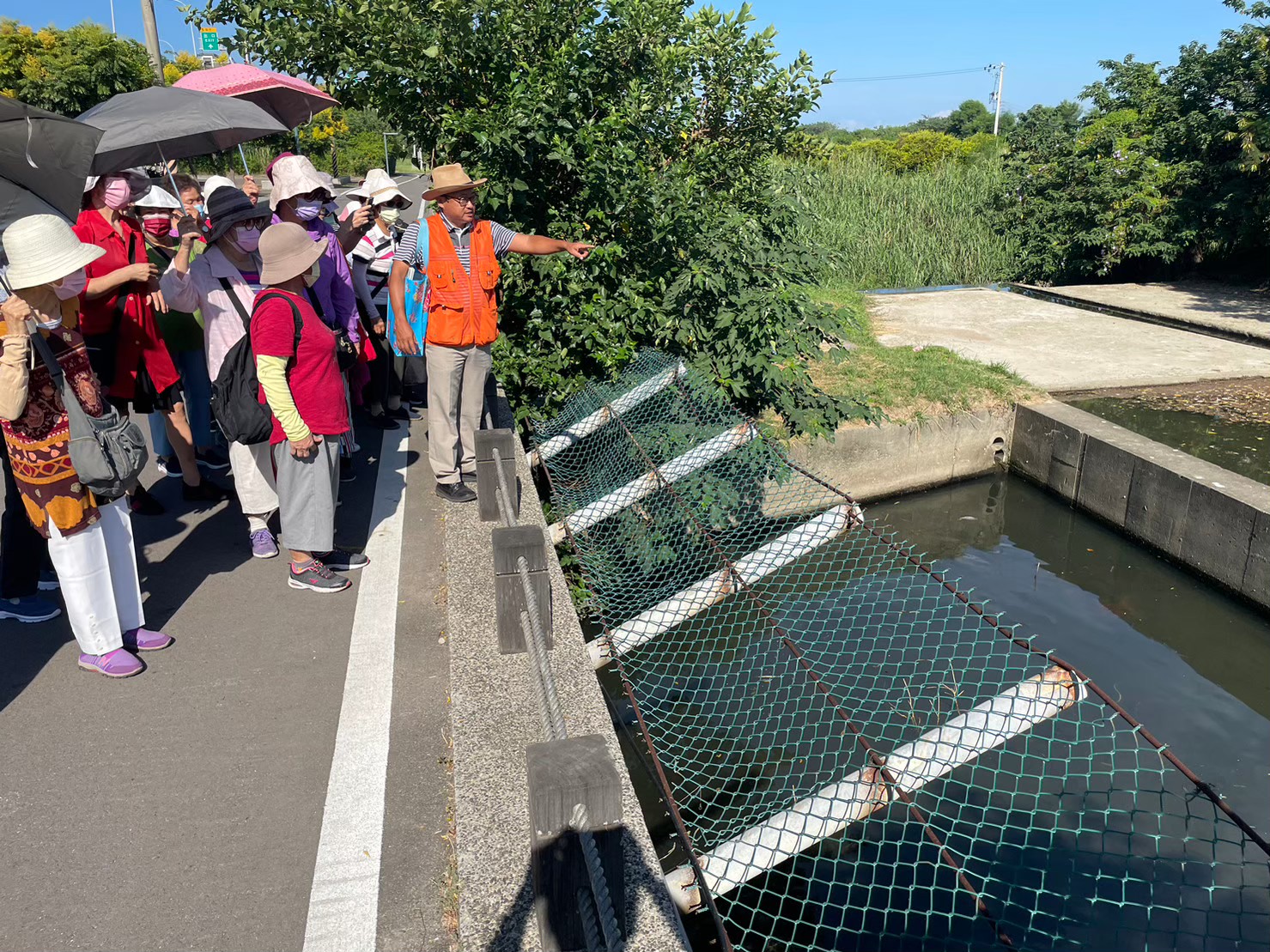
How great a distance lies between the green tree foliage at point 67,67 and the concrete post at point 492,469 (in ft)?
86.6

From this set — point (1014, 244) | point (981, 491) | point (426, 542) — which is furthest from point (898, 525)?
point (1014, 244)

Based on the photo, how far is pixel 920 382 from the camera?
9859 millimetres

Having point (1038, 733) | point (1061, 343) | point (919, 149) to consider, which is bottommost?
point (1038, 733)

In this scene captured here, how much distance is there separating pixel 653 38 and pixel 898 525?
4780mm

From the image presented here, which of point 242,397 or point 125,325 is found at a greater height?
point 125,325

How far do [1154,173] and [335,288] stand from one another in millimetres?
14518

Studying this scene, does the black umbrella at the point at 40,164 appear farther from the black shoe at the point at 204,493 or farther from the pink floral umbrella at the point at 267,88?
the pink floral umbrella at the point at 267,88

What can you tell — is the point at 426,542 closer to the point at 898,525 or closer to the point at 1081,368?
the point at 898,525

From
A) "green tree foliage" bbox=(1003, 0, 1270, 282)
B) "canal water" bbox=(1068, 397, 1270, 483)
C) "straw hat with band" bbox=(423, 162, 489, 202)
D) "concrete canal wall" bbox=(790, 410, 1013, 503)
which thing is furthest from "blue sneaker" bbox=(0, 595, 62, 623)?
"green tree foliage" bbox=(1003, 0, 1270, 282)

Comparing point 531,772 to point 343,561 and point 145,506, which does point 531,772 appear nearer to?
point 343,561

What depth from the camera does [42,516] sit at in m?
3.55

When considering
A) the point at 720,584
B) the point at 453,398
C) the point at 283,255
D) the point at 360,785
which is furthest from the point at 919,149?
the point at 360,785

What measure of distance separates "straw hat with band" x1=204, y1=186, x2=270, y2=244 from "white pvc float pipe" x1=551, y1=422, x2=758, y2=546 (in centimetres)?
211

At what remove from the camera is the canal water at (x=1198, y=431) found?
8336 millimetres
